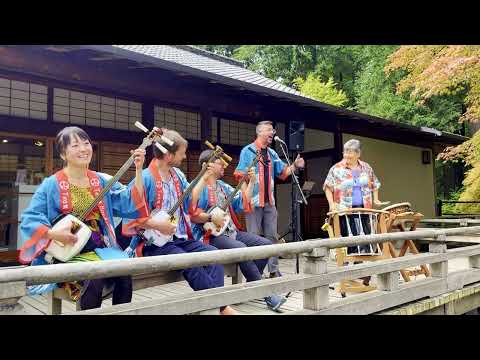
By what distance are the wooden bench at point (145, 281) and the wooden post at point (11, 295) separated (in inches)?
25.1

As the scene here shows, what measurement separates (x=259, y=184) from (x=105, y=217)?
6.01 ft

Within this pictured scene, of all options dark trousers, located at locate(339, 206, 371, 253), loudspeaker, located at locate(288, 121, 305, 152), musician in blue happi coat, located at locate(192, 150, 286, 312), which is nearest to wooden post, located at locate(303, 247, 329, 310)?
musician in blue happi coat, located at locate(192, 150, 286, 312)

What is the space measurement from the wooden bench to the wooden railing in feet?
1.94

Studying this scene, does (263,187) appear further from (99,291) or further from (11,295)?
(11,295)

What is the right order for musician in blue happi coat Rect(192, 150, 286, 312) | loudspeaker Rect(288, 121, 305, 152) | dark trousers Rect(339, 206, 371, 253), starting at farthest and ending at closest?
loudspeaker Rect(288, 121, 305, 152), dark trousers Rect(339, 206, 371, 253), musician in blue happi coat Rect(192, 150, 286, 312)

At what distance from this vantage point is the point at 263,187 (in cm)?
405

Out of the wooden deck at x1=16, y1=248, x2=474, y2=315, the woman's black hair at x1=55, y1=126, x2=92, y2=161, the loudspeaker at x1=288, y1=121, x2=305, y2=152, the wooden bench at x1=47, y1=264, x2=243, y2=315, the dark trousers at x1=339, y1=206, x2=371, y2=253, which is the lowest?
the wooden deck at x1=16, y1=248, x2=474, y2=315

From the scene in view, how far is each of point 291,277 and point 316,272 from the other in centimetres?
21

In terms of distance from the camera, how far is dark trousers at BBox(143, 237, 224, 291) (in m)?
2.65

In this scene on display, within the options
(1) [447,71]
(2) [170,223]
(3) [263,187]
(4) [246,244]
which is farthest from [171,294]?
(1) [447,71]

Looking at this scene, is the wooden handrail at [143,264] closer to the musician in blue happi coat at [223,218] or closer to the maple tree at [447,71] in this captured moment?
the musician in blue happi coat at [223,218]

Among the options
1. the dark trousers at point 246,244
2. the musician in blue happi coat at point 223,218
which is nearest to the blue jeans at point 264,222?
the musician in blue happi coat at point 223,218

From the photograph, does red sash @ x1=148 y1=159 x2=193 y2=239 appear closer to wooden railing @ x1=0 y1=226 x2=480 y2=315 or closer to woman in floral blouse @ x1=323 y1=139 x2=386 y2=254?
wooden railing @ x1=0 y1=226 x2=480 y2=315
